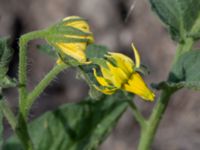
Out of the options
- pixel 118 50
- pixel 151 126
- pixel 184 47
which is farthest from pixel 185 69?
pixel 118 50

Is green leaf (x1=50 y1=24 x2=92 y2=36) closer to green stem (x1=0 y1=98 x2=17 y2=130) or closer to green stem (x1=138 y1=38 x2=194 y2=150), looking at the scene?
green stem (x1=0 y1=98 x2=17 y2=130)

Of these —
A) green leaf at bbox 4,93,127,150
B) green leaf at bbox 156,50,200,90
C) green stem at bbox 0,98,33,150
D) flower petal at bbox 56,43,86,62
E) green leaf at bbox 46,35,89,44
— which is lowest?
green leaf at bbox 4,93,127,150

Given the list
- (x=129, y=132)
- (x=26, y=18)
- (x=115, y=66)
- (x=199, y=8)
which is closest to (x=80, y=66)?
(x=115, y=66)

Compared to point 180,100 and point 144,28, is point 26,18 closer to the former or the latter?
point 144,28

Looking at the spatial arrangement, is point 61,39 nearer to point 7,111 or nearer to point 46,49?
point 46,49

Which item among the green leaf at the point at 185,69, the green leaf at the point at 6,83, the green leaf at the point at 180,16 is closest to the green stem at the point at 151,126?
the green leaf at the point at 185,69

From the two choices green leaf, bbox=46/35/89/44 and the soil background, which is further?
the soil background

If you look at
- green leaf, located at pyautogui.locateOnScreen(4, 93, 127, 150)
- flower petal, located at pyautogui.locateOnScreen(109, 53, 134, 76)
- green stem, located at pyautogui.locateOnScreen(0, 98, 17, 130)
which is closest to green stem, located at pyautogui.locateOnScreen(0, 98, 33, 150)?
green stem, located at pyautogui.locateOnScreen(0, 98, 17, 130)

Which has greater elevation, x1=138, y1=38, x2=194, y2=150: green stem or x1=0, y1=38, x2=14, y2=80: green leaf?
x1=0, y1=38, x2=14, y2=80: green leaf
